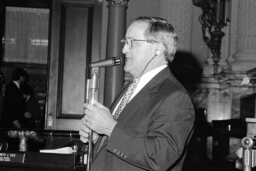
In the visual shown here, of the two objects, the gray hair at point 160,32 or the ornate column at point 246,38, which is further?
the ornate column at point 246,38

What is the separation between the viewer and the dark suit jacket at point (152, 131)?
2404 millimetres

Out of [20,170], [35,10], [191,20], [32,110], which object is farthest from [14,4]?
[20,170]

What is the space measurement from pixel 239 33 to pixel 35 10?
704 cm

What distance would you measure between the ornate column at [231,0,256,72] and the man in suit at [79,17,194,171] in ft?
20.4

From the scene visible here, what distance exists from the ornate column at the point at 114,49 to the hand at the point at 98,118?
6437 millimetres

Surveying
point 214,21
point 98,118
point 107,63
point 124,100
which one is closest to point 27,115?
point 214,21

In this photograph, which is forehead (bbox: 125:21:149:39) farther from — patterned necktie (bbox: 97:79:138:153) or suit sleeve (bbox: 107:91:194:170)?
suit sleeve (bbox: 107:91:194:170)

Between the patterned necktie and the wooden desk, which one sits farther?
the wooden desk

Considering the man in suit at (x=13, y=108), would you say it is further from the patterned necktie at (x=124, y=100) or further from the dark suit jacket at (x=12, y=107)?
the patterned necktie at (x=124, y=100)

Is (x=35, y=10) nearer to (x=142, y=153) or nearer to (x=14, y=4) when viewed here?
(x=14, y=4)

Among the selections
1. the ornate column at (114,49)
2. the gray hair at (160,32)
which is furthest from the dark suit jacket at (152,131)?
the ornate column at (114,49)

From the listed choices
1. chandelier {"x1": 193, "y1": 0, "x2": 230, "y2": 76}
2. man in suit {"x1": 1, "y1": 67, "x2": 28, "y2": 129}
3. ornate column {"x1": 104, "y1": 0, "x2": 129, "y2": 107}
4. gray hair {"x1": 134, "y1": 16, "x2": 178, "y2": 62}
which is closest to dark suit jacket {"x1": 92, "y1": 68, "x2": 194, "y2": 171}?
gray hair {"x1": 134, "y1": 16, "x2": 178, "y2": 62}

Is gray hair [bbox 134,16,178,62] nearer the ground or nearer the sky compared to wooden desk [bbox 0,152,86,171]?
nearer the sky

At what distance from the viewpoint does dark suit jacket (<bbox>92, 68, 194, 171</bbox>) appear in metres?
2.40
